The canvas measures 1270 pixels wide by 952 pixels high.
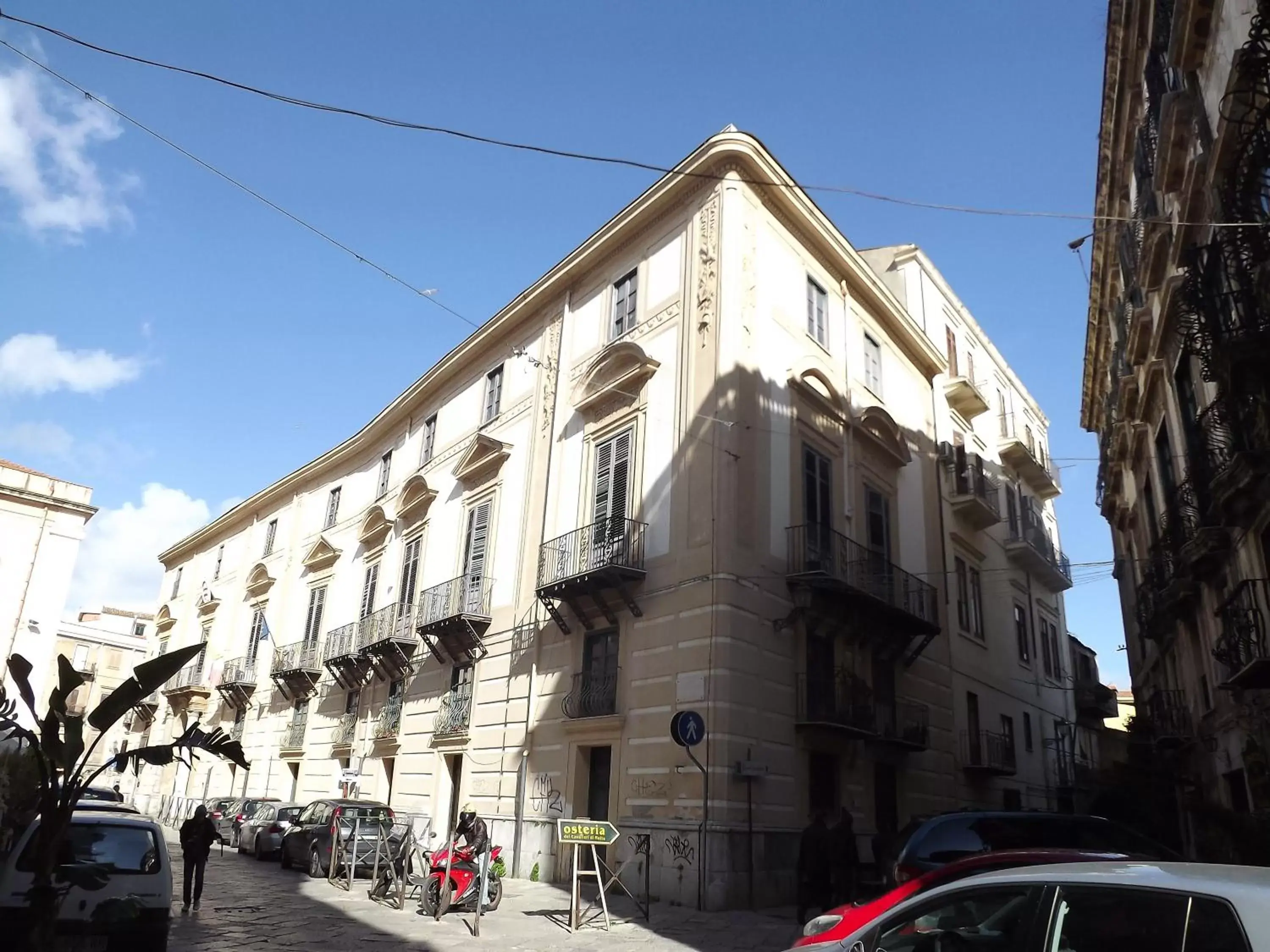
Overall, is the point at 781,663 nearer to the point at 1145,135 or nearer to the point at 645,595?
the point at 645,595

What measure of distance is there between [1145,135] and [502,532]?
1512cm

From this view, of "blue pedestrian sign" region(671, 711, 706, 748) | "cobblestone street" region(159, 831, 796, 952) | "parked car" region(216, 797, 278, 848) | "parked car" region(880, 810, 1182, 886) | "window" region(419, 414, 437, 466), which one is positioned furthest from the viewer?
"window" region(419, 414, 437, 466)

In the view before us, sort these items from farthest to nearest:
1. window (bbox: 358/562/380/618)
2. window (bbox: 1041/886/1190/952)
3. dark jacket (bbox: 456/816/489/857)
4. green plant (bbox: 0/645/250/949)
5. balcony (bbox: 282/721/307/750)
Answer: balcony (bbox: 282/721/307/750), window (bbox: 358/562/380/618), dark jacket (bbox: 456/816/489/857), green plant (bbox: 0/645/250/949), window (bbox: 1041/886/1190/952)

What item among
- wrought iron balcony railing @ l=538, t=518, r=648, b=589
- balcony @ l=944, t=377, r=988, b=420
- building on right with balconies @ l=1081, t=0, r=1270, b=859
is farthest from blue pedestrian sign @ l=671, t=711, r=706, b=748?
balcony @ l=944, t=377, r=988, b=420

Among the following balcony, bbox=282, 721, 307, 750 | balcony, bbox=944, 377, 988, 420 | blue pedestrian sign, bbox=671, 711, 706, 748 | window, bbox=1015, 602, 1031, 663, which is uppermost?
balcony, bbox=944, 377, 988, 420

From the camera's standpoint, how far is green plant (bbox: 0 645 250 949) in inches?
244

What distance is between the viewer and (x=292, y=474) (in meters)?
35.0

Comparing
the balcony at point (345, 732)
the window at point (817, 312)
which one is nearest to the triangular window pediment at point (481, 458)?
the window at point (817, 312)

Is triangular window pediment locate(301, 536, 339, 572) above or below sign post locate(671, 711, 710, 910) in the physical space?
above

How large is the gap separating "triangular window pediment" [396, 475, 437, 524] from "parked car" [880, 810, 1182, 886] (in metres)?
18.3

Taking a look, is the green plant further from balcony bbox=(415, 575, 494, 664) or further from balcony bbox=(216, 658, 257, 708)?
balcony bbox=(216, 658, 257, 708)

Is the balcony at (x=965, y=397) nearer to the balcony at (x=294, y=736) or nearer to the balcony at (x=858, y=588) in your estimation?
the balcony at (x=858, y=588)

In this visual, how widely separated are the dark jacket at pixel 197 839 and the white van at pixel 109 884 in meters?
4.17

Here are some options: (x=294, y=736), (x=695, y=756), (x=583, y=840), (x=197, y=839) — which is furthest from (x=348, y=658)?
(x=583, y=840)
